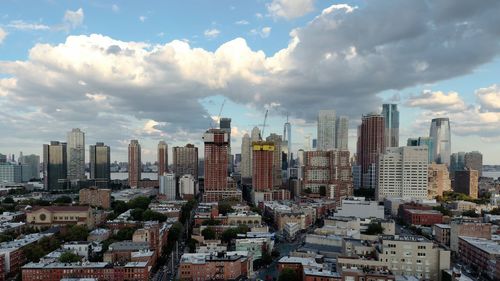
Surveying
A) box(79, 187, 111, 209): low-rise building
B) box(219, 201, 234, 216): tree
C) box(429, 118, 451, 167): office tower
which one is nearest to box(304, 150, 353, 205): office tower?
box(219, 201, 234, 216): tree

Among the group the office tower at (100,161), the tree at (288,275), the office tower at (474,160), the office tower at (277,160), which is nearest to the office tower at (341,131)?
the office tower at (277,160)

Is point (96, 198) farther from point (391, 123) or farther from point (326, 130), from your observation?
point (391, 123)

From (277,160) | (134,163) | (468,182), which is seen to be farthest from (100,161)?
(468,182)

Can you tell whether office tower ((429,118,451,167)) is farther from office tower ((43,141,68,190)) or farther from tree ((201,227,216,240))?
tree ((201,227,216,240))

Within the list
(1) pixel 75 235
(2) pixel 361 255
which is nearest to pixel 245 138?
(1) pixel 75 235

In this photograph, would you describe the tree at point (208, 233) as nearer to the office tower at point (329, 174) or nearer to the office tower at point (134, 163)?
the office tower at point (329, 174)

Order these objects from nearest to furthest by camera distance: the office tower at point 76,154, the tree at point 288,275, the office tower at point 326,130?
the tree at point 288,275 → the office tower at point 76,154 → the office tower at point 326,130

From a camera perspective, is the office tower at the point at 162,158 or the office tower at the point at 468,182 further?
the office tower at the point at 162,158
